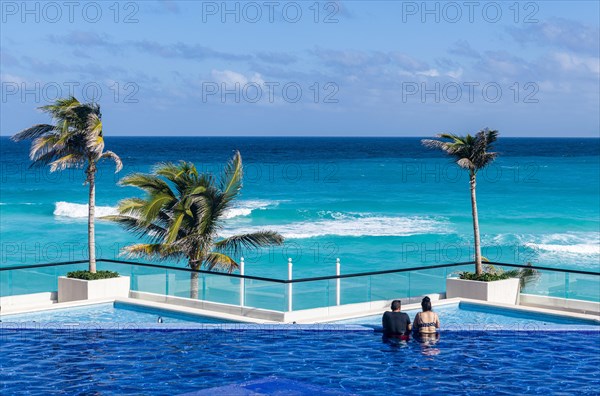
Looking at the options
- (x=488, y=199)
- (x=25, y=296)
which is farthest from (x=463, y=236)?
(x=25, y=296)

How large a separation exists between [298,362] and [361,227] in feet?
142

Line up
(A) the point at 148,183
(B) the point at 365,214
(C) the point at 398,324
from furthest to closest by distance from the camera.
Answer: (B) the point at 365,214 < (A) the point at 148,183 < (C) the point at 398,324

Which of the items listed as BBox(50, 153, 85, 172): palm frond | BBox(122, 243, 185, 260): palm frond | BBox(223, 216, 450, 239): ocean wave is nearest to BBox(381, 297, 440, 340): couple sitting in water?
BBox(122, 243, 185, 260): palm frond

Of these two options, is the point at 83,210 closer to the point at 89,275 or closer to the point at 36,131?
the point at 36,131

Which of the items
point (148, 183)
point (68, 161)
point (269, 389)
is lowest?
point (269, 389)

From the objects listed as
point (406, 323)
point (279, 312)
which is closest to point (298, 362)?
A: point (406, 323)

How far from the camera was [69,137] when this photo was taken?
20.4 m

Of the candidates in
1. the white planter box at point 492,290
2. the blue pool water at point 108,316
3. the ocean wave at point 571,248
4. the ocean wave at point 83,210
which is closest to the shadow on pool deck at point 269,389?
the blue pool water at point 108,316

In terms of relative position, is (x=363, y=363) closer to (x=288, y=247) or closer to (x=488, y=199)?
(x=288, y=247)

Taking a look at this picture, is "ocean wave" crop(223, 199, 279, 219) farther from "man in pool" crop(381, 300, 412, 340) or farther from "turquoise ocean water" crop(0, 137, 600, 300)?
"man in pool" crop(381, 300, 412, 340)

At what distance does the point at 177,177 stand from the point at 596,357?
1101cm

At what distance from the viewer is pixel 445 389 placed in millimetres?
13477

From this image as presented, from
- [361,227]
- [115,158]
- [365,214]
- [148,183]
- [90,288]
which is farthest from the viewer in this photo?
[365,214]

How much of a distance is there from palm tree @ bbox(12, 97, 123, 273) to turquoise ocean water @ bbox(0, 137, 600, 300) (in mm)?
15625
